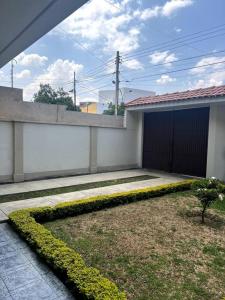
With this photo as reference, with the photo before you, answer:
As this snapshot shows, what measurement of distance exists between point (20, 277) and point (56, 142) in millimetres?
6570

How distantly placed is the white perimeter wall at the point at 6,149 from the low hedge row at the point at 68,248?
3.92 metres

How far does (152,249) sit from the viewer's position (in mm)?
3641

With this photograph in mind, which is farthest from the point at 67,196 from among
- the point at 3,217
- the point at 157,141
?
the point at 157,141

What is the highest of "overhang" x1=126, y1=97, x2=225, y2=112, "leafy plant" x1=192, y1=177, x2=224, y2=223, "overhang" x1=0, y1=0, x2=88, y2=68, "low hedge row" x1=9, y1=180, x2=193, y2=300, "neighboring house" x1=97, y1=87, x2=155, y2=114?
"neighboring house" x1=97, y1=87, x2=155, y2=114

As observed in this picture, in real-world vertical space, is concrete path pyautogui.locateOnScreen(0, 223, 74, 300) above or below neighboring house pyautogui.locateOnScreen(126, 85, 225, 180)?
below

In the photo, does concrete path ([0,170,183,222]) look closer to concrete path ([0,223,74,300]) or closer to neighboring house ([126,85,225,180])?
concrete path ([0,223,74,300])

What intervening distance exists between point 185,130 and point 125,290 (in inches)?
324

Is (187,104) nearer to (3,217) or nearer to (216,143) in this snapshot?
(216,143)

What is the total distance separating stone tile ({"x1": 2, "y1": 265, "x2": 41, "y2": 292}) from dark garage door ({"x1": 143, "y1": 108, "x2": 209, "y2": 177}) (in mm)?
7856

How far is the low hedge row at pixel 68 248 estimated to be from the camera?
2445mm

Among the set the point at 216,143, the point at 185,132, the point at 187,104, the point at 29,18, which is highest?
the point at 29,18

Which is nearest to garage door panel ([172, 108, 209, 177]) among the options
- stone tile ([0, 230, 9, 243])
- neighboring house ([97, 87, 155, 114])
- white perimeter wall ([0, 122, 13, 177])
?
white perimeter wall ([0, 122, 13, 177])

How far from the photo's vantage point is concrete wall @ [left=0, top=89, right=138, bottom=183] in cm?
805

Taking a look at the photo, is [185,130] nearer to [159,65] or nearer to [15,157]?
[15,157]
